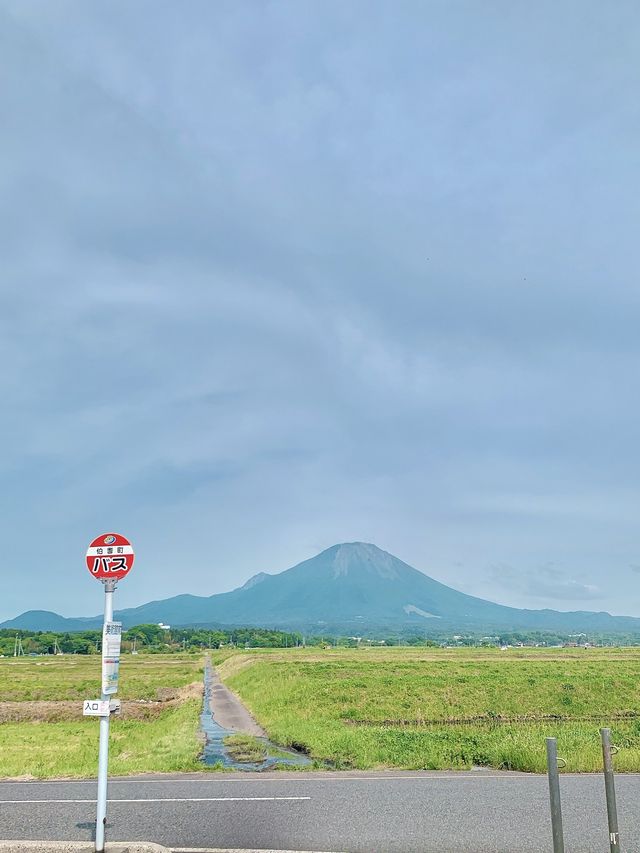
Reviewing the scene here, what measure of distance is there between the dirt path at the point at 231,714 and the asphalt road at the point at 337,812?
13649 millimetres

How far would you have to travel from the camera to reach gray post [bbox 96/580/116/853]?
8148mm

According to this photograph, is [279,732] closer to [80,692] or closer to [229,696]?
[229,696]

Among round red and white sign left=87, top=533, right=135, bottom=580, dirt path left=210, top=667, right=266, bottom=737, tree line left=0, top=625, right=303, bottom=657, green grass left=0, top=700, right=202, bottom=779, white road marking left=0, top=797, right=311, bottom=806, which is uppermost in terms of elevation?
round red and white sign left=87, top=533, right=135, bottom=580

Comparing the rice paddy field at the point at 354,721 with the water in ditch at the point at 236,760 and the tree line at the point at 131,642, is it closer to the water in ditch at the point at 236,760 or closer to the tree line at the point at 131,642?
the water in ditch at the point at 236,760

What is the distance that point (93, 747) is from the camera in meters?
22.8

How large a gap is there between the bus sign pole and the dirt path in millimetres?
18502

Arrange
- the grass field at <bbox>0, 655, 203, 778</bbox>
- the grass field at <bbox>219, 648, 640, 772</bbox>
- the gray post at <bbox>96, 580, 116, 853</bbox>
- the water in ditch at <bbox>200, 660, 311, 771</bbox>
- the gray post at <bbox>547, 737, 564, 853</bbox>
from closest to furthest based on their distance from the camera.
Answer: the gray post at <bbox>547, 737, 564, 853</bbox>, the gray post at <bbox>96, 580, 116, 853</bbox>, the grass field at <bbox>219, 648, 640, 772</bbox>, the grass field at <bbox>0, 655, 203, 778</bbox>, the water in ditch at <bbox>200, 660, 311, 771</bbox>

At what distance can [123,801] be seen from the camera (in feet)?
38.4

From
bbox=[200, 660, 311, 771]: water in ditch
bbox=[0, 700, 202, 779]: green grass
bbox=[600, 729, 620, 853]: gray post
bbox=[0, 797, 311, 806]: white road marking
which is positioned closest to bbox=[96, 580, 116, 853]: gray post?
bbox=[0, 797, 311, 806]: white road marking

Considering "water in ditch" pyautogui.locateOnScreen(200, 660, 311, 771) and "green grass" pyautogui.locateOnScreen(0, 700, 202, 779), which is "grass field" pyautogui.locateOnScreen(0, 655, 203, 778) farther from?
"water in ditch" pyautogui.locateOnScreen(200, 660, 311, 771)

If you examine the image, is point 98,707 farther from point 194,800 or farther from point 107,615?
point 194,800

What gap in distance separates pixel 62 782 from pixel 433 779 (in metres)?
7.98

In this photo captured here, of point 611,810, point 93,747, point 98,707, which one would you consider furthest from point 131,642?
point 611,810

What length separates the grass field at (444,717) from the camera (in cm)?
1585
